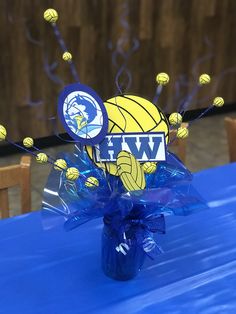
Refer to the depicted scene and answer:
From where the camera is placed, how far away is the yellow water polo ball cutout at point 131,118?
3.25 ft

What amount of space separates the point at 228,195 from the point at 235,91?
2666 millimetres

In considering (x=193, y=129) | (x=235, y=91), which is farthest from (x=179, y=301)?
(x=235, y=91)

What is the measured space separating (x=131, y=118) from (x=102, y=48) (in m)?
2.18

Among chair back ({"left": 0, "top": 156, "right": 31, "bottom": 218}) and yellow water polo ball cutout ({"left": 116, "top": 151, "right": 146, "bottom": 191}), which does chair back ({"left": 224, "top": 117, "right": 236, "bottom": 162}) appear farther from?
yellow water polo ball cutout ({"left": 116, "top": 151, "right": 146, "bottom": 191})

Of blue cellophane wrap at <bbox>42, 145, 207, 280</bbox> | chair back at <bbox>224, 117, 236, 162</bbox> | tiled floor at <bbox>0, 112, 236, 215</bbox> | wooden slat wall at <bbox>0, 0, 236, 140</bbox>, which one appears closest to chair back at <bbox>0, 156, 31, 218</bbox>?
blue cellophane wrap at <bbox>42, 145, 207, 280</bbox>

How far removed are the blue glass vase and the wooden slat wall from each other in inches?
78.8

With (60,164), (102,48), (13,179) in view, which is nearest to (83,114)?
(60,164)

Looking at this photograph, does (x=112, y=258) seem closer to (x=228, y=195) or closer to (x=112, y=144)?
(x=112, y=144)

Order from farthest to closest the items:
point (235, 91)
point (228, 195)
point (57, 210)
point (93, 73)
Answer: point (235, 91) < point (93, 73) < point (228, 195) < point (57, 210)

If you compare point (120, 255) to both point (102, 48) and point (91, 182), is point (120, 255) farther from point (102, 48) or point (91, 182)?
point (102, 48)

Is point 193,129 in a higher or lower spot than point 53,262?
lower

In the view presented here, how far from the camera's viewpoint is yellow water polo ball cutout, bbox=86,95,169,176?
3.25 feet

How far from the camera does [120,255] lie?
1043 mm

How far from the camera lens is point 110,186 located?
3.19 ft
